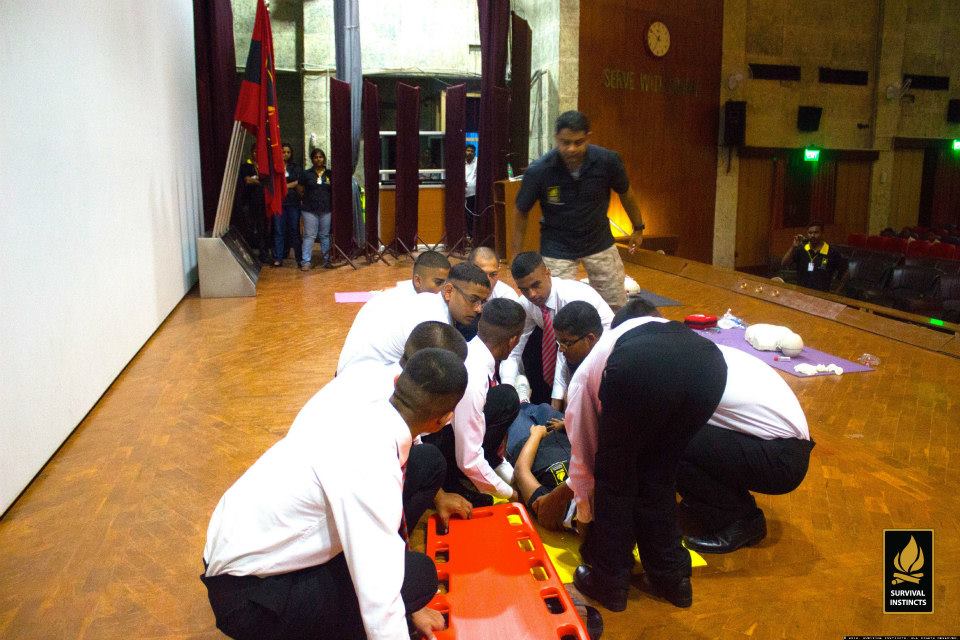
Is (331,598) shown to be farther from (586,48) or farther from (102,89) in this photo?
(586,48)

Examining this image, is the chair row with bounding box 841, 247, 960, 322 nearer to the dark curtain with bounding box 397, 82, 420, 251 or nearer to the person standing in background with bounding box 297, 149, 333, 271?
the dark curtain with bounding box 397, 82, 420, 251

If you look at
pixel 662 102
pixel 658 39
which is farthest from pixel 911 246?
pixel 658 39

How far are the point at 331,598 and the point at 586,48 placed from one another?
432 inches

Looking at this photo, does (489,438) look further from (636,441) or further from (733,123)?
(733,123)

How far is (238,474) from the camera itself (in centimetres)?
361

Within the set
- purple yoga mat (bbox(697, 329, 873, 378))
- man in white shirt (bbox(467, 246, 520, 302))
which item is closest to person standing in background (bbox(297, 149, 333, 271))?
purple yoga mat (bbox(697, 329, 873, 378))

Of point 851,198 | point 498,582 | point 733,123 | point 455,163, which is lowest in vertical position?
point 498,582

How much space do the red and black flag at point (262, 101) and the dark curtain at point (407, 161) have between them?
244cm

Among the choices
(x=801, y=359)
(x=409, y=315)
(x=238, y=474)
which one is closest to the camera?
(x=409, y=315)

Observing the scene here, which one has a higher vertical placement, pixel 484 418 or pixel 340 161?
pixel 340 161

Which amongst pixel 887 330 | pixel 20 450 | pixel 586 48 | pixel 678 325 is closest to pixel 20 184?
pixel 20 450

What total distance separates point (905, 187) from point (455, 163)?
986 centimetres

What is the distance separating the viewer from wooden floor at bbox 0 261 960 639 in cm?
250

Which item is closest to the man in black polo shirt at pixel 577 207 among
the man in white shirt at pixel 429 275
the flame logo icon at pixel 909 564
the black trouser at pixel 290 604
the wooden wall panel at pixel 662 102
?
the man in white shirt at pixel 429 275
